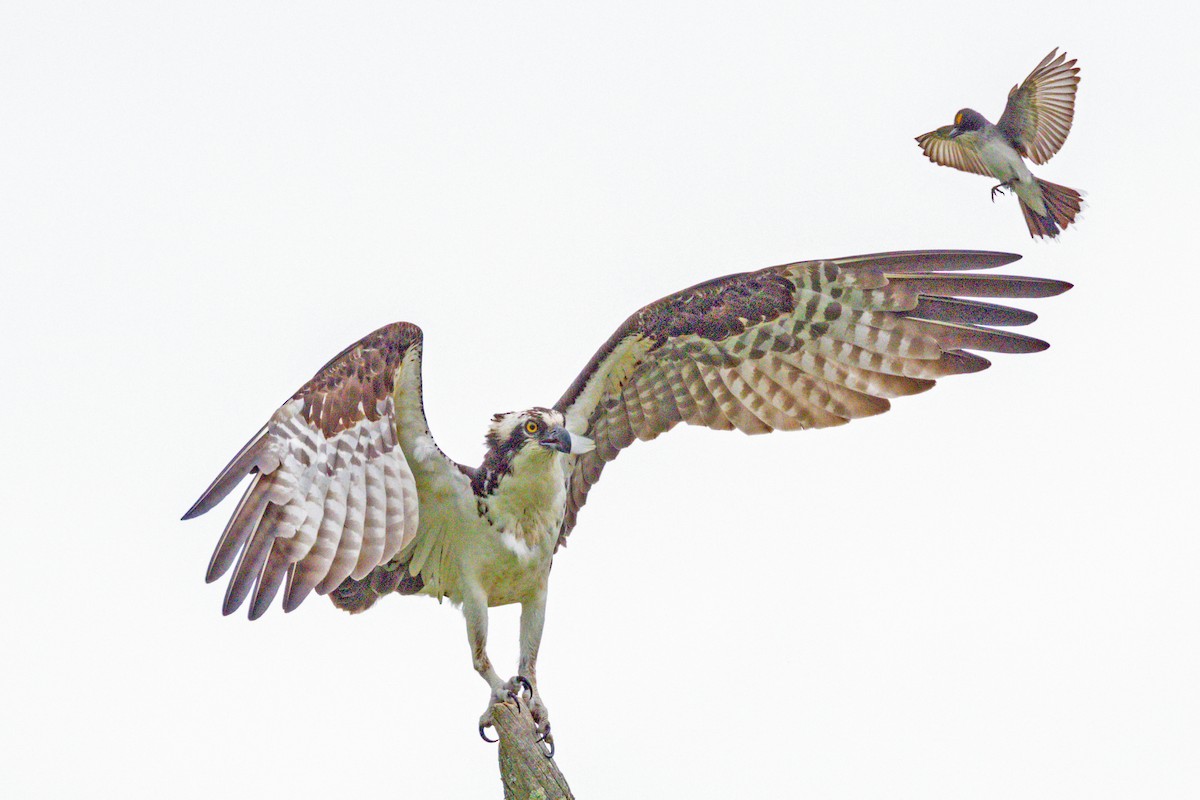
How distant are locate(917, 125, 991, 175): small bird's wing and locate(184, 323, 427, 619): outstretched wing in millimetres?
5120

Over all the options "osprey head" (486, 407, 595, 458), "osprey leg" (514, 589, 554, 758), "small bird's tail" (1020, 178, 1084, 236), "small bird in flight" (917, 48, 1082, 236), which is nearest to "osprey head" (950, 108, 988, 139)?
"small bird in flight" (917, 48, 1082, 236)

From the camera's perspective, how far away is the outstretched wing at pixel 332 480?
8.27 metres

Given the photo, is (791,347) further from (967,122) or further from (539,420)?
(967,122)

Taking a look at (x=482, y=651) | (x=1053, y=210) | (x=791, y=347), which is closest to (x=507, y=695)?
(x=482, y=651)

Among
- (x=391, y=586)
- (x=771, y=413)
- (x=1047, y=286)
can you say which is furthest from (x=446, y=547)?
(x=1047, y=286)

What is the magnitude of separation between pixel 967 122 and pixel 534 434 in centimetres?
486

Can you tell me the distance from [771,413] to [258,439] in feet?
11.7

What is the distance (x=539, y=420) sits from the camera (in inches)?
364

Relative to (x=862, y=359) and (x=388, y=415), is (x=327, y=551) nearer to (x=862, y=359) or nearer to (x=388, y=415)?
(x=388, y=415)

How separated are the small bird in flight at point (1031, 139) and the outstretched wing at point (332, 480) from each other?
5018mm

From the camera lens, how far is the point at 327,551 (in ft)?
27.8

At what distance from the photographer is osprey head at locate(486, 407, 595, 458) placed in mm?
9188

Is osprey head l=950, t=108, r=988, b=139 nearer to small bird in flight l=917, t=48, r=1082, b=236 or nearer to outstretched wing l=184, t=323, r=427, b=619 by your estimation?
small bird in flight l=917, t=48, r=1082, b=236

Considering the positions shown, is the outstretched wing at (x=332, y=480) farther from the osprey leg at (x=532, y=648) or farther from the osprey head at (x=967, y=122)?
the osprey head at (x=967, y=122)
